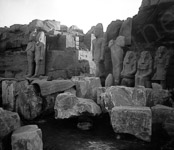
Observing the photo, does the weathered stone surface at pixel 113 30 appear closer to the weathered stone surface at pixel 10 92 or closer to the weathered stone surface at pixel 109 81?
the weathered stone surface at pixel 109 81

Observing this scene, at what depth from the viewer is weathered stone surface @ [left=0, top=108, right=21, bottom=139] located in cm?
237

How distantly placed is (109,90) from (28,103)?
198 cm

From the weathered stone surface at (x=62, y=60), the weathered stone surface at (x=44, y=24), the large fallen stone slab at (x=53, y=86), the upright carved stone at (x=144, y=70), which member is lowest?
the large fallen stone slab at (x=53, y=86)

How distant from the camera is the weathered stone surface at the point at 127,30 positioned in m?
5.85

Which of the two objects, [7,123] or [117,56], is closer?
[7,123]

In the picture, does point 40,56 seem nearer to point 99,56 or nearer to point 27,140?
point 99,56

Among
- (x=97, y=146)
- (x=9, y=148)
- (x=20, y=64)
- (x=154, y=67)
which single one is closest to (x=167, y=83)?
(x=154, y=67)

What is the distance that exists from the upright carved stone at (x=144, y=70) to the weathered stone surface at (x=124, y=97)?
5.04ft

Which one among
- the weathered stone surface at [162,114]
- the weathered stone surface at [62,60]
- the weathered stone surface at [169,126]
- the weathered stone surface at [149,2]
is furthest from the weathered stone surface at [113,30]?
the weathered stone surface at [169,126]

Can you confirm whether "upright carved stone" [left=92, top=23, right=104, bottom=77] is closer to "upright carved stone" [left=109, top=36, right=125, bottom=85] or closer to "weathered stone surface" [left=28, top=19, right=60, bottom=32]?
"upright carved stone" [left=109, top=36, right=125, bottom=85]

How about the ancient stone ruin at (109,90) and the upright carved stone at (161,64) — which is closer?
the ancient stone ruin at (109,90)

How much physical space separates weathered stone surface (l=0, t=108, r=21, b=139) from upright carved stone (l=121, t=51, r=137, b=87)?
361cm

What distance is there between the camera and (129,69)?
541 cm

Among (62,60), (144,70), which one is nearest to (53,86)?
(144,70)
